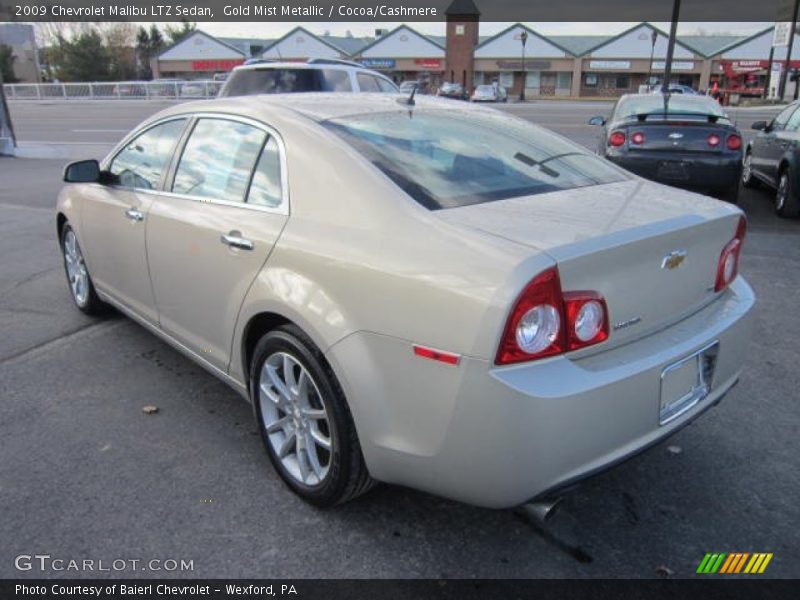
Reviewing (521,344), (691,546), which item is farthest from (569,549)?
(521,344)

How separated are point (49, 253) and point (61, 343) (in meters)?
2.74

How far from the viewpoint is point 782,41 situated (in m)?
38.0

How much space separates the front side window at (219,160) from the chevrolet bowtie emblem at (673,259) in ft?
5.73

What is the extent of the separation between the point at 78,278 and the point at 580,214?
12.8 feet

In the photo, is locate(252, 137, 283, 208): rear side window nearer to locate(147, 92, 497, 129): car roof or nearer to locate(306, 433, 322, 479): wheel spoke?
locate(147, 92, 497, 129): car roof

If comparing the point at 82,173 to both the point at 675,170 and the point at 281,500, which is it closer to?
the point at 281,500

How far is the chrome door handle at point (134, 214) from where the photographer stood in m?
3.65

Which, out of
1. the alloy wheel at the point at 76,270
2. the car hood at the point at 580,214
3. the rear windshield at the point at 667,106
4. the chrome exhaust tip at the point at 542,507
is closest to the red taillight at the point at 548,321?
the car hood at the point at 580,214

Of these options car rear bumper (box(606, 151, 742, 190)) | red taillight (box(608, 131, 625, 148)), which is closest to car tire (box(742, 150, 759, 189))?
car rear bumper (box(606, 151, 742, 190))

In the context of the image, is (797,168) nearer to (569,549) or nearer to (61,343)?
(569,549)

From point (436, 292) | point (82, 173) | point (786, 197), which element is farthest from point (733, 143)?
point (436, 292)

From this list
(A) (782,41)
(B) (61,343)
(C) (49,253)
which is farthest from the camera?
(A) (782,41)

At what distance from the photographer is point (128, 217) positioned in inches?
149

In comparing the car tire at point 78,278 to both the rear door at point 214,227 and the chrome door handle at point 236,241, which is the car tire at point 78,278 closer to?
the rear door at point 214,227
